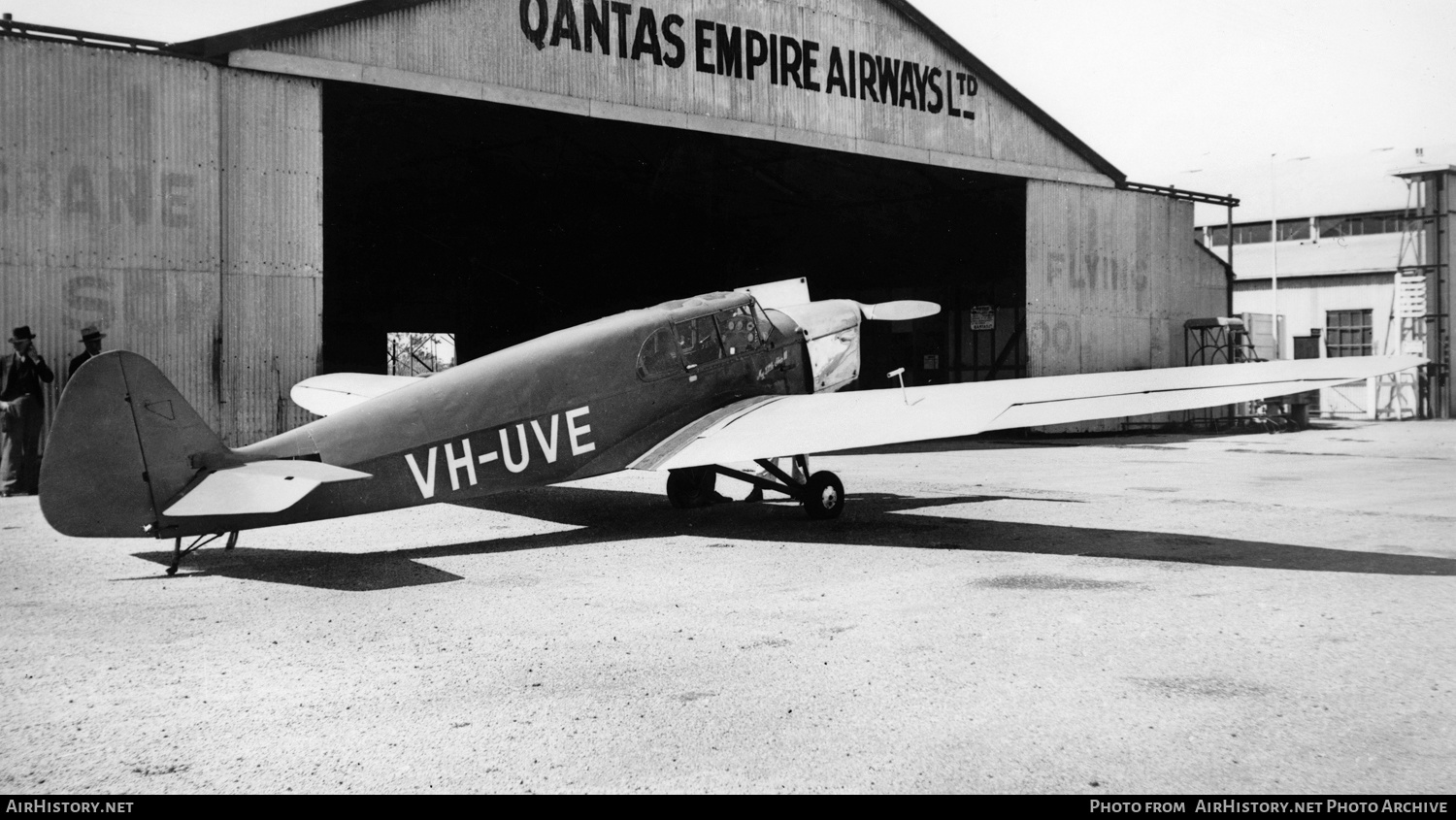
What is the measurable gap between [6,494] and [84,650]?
10024 mm

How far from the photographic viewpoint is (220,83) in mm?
15484

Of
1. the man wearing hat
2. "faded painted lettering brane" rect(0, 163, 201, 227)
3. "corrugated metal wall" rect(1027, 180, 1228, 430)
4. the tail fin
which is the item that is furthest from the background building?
the tail fin

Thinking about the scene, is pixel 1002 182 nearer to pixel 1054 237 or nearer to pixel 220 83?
pixel 1054 237

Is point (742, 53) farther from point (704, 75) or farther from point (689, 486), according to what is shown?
A: point (689, 486)

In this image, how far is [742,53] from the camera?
20.5 meters

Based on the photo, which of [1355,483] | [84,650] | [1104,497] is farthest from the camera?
[1355,483]

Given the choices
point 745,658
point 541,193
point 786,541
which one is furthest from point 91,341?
point 541,193

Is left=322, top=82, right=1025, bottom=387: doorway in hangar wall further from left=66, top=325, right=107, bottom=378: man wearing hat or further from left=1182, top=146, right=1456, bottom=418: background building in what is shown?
left=1182, top=146, right=1456, bottom=418: background building

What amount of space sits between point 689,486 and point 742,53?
11025 mm

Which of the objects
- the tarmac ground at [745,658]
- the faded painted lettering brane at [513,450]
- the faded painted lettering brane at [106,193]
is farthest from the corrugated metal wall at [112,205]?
the faded painted lettering brane at [513,450]

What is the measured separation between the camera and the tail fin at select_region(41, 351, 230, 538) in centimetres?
727

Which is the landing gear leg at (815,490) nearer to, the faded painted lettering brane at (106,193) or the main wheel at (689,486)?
the main wheel at (689,486)

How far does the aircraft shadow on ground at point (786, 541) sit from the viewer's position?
8227 mm
